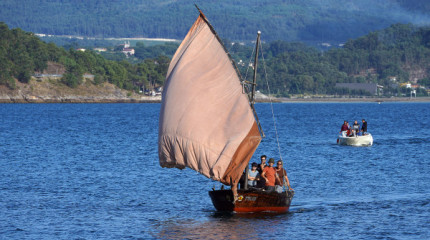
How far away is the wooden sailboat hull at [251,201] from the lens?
3238 cm

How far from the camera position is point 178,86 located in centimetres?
3309

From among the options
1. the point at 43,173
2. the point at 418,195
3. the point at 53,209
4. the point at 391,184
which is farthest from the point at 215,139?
the point at 43,173

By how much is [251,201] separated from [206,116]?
4.04 m

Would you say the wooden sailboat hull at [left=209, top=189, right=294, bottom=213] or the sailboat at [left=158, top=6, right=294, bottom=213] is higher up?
the sailboat at [left=158, top=6, right=294, bottom=213]

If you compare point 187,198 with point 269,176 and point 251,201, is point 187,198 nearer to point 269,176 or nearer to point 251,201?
point 251,201

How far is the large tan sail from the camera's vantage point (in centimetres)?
3238

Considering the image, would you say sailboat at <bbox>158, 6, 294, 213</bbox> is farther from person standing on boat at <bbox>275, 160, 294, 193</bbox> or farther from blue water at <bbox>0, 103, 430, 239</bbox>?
blue water at <bbox>0, 103, 430, 239</bbox>

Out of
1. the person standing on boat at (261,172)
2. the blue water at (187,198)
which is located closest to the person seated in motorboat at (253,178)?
the person standing on boat at (261,172)

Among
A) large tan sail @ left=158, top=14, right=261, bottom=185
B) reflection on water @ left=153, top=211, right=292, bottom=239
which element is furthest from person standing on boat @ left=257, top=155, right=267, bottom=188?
reflection on water @ left=153, top=211, right=292, bottom=239

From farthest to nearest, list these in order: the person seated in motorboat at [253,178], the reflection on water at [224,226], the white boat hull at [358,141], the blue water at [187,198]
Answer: the white boat hull at [358,141] < the person seated in motorboat at [253,178] < the blue water at [187,198] < the reflection on water at [224,226]

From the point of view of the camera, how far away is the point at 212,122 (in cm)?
3272

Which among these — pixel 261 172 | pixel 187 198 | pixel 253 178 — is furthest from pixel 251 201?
pixel 187 198

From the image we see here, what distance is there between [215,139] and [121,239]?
6077 mm

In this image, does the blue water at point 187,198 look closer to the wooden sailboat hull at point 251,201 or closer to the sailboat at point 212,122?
the wooden sailboat hull at point 251,201
